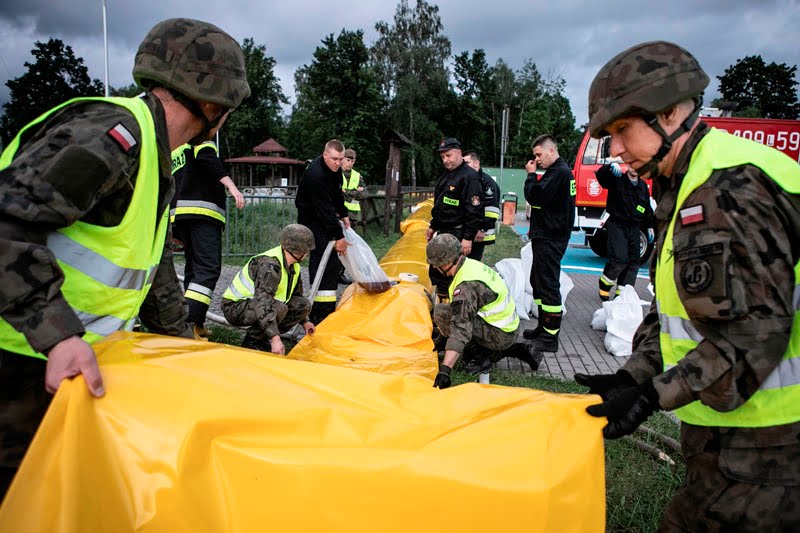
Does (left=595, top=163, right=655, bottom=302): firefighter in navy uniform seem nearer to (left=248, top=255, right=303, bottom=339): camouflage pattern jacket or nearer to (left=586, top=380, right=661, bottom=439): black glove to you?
(left=248, top=255, right=303, bottom=339): camouflage pattern jacket

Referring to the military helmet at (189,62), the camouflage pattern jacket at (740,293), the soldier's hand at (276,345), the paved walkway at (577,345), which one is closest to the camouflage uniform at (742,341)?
the camouflage pattern jacket at (740,293)

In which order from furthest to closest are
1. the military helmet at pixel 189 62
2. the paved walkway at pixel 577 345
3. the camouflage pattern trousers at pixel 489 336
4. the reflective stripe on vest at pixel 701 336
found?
the paved walkway at pixel 577 345 → the camouflage pattern trousers at pixel 489 336 → the military helmet at pixel 189 62 → the reflective stripe on vest at pixel 701 336

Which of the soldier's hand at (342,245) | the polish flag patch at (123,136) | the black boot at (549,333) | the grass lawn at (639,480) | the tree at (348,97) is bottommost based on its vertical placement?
the grass lawn at (639,480)

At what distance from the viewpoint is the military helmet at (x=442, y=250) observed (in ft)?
14.0

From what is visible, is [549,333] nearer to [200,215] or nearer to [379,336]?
[379,336]

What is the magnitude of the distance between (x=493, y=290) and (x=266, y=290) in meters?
1.85

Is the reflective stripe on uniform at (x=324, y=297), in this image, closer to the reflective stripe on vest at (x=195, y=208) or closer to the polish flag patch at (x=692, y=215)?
the reflective stripe on vest at (x=195, y=208)

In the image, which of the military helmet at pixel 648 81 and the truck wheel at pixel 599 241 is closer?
the military helmet at pixel 648 81

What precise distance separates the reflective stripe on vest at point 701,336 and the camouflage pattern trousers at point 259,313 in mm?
3322

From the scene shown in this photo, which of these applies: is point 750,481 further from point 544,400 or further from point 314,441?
point 314,441

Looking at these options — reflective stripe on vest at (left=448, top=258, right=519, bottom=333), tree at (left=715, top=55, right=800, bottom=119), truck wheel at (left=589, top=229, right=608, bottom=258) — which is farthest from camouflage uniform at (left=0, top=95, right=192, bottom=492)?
tree at (left=715, top=55, right=800, bottom=119)

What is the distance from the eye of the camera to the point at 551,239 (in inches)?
217

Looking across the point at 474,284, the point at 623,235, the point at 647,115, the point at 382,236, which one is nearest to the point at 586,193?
the point at 382,236

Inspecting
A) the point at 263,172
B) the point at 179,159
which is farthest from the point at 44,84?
the point at 263,172
